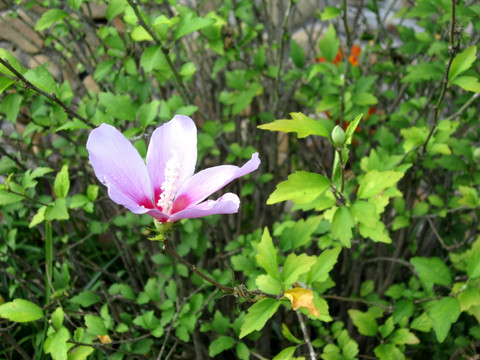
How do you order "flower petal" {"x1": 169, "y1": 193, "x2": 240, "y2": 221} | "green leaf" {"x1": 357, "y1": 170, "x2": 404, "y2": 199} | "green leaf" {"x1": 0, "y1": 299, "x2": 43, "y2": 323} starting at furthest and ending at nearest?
"green leaf" {"x1": 0, "y1": 299, "x2": 43, "y2": 323} → "green leaf" {"x1": 357, "y1": 170, "x2": 404, "y2": 199} → "flower petal" {"x1": 169, "y1": 193, "x2": 240, "y2": 221}

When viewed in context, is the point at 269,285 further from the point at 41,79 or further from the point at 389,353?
the point at 41,79

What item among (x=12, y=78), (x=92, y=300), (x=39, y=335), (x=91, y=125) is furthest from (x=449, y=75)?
(x=39, y=335)

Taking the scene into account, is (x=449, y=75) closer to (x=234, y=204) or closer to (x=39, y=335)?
(x=234, y=204)

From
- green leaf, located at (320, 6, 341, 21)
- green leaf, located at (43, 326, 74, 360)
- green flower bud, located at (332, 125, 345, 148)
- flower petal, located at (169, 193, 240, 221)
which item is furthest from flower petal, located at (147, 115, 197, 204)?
green leaf, located at (320, 6, 341, 21)

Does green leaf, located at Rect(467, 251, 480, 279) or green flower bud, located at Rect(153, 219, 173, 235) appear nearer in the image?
green flower bud, located at Rect(153, 219, 173, 235)

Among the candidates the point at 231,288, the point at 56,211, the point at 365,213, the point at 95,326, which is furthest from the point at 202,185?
the point at 95,326

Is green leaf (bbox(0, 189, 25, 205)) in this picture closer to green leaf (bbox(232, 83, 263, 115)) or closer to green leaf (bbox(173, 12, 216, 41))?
green leaf (bbox(173, 12, 216, 41))

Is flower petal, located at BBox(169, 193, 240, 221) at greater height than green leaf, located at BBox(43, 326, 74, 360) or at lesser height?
greater
